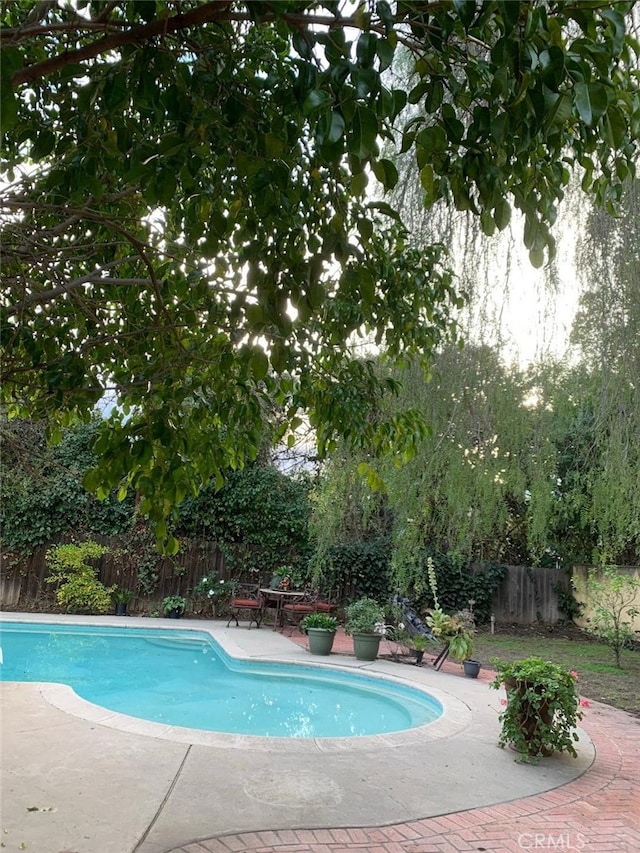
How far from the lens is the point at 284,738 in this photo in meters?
4.80

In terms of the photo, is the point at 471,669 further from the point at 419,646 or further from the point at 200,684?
the point at 200,684

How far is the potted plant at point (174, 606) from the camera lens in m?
12.4

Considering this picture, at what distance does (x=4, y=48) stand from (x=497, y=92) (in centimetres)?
102

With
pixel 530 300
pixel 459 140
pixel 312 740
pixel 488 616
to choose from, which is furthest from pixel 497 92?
pixel 488 616

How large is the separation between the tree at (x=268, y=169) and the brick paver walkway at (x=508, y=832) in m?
1.68

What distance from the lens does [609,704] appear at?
22.1 feet

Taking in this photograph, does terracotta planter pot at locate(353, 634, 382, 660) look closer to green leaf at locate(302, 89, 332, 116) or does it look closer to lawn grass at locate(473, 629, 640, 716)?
lawn grass at locate(473, 629, 640, 716)

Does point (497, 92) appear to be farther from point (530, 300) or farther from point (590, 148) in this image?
point (530, 300)

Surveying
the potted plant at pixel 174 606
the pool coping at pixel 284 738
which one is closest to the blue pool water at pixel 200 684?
the pool coping at pixel 284 738

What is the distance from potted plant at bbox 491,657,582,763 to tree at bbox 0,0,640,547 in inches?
85.3

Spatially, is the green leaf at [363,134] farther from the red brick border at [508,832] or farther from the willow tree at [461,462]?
the red brick border at [508,832]

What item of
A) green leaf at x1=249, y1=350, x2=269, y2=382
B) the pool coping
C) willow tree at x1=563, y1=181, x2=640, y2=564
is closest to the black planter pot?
the pool coping

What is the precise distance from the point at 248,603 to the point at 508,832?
8697 mm

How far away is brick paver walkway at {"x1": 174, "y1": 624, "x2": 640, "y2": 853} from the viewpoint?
2.92 meters
